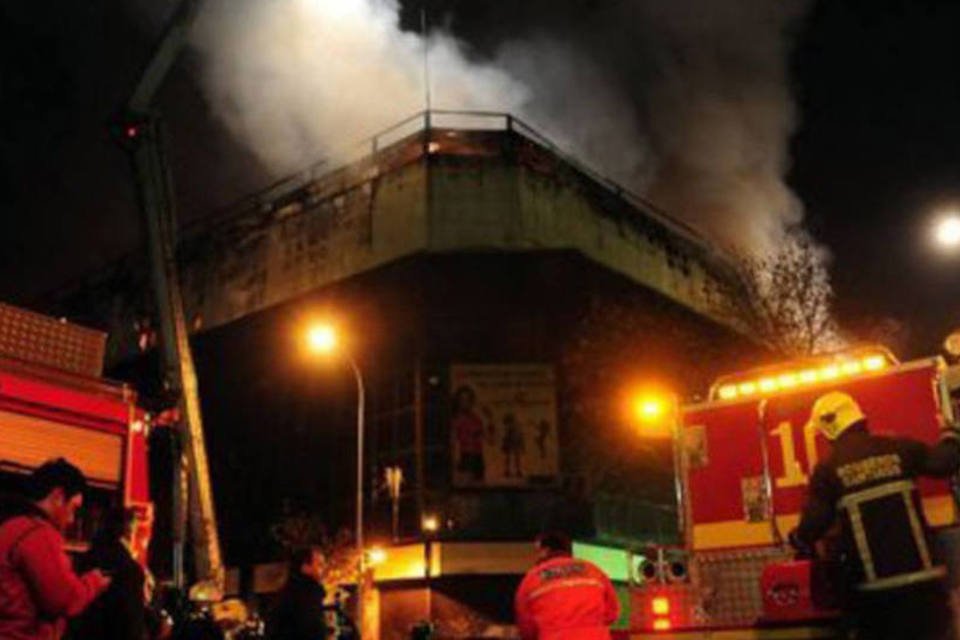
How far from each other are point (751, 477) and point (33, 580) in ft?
16.6

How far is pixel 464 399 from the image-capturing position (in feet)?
98.7

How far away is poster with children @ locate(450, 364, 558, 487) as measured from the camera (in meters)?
29.4

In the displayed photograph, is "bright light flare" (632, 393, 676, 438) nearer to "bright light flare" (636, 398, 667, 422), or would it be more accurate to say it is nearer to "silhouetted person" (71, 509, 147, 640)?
"bright light flare" (636, 398, 667, 422)

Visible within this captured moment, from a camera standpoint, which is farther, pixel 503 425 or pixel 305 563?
pixel 503 425

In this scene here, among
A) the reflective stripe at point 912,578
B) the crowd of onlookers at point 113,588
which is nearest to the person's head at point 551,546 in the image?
the crowd of onlookers at point 113,588

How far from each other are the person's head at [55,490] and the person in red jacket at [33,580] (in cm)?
6

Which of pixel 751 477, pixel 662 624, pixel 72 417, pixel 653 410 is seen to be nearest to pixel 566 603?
pixel 662 624

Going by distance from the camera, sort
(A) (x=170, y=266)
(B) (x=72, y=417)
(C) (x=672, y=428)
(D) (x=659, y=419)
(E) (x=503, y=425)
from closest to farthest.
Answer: (B) (x=72, y=417) < (C) (x=672, y=428) < (D) (x=659, y=419) < (A) (x=170, y=266) < (E) (x=503, y=425)

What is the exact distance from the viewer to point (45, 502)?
4.50 metres

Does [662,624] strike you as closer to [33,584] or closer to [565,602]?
[565,602]

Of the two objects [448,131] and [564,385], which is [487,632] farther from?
[448,131]

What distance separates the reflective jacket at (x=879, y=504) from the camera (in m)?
5.31

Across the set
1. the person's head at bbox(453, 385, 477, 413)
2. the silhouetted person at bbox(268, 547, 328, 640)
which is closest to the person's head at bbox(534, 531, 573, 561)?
the silhouetted person at bbox(268, 547, 328, 640)

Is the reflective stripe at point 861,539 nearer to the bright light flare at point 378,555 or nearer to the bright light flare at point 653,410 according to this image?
the bright light flare at point 653,410
